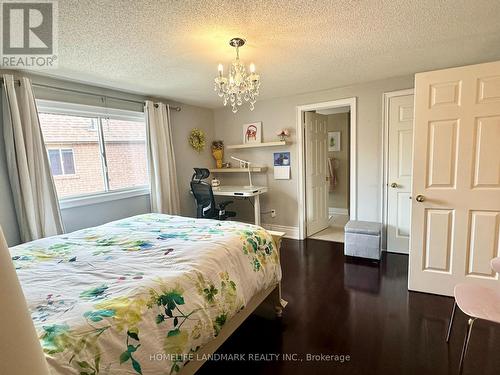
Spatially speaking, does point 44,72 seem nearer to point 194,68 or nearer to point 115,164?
point 115,164

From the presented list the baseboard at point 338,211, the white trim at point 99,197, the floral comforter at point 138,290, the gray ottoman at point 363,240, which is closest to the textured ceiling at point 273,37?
the white trim at point 99,197

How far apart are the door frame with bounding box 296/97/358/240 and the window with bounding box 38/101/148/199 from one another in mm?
2278

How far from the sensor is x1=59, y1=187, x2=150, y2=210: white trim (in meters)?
2.83

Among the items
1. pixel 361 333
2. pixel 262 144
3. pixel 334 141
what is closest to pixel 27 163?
pixel 262 144

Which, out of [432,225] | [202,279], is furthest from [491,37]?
[202,279]

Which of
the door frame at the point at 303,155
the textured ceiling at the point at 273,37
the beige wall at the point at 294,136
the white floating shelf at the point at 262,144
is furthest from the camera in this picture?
the white floating shelf at the point at 262,144

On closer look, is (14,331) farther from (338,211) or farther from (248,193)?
(338,211)

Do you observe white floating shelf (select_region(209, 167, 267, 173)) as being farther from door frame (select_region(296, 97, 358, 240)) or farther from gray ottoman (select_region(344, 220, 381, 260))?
gray ottoman (select_region(344, 220, 381, 260))

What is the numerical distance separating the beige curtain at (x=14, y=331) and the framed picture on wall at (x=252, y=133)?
396cm

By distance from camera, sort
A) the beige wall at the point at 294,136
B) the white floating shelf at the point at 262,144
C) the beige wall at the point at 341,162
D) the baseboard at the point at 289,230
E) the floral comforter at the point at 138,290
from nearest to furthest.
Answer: the floral comforter at the point at 138,290 → the beige wall at the point at 294,136 → the white floating shelf at the point at 262,144 → the baseboard at the point at 289,230 → the beige wall at the point at 341,162

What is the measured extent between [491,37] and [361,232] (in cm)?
216

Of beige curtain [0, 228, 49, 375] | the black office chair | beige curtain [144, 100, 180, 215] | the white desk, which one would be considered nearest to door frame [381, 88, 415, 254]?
the white desk

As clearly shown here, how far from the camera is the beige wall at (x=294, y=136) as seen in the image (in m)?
3.41

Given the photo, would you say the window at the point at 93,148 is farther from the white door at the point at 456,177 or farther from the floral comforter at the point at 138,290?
the white door at the point at 456,177
